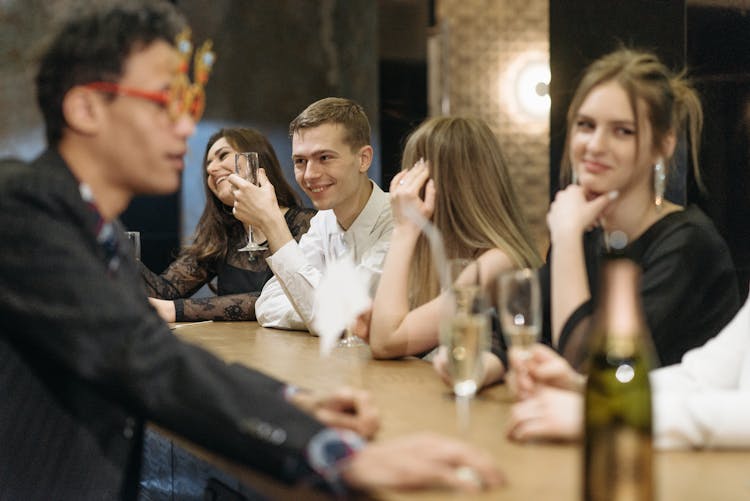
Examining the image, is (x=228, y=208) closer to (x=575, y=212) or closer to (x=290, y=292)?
(x=290, y=292)

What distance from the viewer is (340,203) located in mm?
3443

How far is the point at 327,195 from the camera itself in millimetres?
3424

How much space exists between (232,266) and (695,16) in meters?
1.95

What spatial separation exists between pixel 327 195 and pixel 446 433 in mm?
1873

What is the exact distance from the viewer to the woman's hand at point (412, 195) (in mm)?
2488

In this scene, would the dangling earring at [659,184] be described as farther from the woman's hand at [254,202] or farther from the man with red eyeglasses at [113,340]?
the woman's hand at [254,202]

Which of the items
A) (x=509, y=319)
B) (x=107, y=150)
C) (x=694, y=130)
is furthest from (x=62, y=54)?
(x=694, y=130)

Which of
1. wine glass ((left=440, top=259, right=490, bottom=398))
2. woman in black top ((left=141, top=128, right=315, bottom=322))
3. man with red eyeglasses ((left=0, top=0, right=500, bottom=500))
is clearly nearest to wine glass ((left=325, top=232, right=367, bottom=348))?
woman in black top ((left=141, top=128, right=315, bottom=322))

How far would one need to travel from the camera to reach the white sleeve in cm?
307

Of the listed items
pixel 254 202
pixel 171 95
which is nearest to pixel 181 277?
pixel 254 202

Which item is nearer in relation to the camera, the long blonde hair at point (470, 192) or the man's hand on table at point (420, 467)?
the man's hand on table at point (420, 467)

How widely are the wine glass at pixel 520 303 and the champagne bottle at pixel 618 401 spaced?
0.39m

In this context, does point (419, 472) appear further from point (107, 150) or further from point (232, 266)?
point (232, 266)

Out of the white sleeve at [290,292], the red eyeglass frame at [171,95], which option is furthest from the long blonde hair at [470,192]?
the red eyeglass frame at [171,95]
